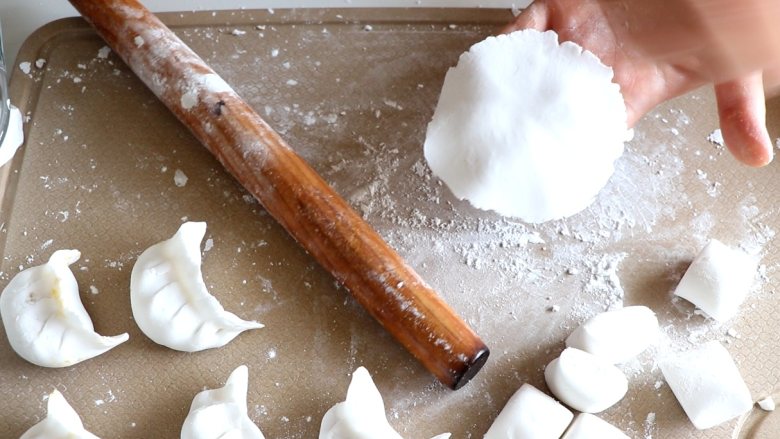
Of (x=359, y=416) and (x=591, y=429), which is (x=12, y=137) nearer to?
(x=359, y=416)

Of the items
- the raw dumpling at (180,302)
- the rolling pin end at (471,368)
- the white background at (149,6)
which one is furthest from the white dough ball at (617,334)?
the white background at (149,6)

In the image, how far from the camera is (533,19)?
129 cm

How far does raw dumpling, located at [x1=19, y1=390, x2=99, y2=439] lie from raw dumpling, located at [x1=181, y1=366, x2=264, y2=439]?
129 millimetres

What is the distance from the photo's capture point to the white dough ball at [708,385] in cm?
111

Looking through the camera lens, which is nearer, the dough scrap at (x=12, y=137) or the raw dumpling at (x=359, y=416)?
the raw dumpling at (x=359, y=416)

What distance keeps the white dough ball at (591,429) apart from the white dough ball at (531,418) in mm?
12

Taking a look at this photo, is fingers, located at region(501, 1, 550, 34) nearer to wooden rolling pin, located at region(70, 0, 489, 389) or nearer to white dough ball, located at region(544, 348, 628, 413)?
wooden rolling pin, located at region(70, 0, 489, 389)

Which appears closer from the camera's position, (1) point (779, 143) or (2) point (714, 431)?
(2) point (714, 431)

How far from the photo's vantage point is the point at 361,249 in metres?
1.13

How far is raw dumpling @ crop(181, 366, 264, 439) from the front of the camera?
104cm

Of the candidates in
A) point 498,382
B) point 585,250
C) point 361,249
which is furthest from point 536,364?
A: point 361,249

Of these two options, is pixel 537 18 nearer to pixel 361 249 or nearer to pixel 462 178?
pixel 462 178

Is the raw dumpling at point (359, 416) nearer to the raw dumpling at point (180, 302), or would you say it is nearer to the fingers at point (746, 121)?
the raw dumpling at point (180, 302)

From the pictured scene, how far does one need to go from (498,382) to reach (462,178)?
0.29 metres
